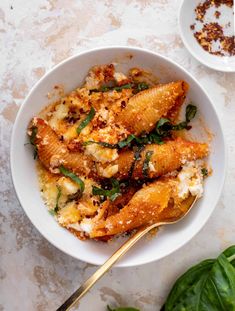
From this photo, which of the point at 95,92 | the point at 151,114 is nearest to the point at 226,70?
the point at 151,114

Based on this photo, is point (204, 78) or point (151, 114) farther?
point (204, 78)

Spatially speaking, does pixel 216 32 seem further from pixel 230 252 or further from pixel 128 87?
pixel 230 252

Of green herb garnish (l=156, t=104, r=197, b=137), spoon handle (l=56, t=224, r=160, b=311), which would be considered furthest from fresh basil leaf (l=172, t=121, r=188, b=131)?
spoon handle (l=56, t=224, r=160, b=311)

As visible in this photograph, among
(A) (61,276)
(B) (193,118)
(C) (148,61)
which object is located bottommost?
(A) (61,276)

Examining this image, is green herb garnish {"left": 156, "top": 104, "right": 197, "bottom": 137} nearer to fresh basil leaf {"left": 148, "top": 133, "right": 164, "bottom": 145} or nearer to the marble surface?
fresh basil leaf {"left": 148, "top": 133, "right": 164, "bottom": 145}

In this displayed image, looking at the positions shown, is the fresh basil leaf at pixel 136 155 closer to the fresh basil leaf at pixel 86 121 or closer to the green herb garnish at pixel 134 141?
the green herb garnish at pixel 134 141

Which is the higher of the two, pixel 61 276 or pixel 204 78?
pixel 204 78

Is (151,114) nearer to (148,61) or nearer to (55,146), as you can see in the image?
(148,61)

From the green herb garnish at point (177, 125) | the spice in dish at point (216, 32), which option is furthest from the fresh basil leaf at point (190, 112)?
the spice in dish at point (216, 32)
